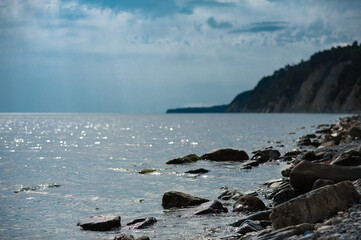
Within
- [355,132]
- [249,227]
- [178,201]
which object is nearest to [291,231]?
[249,227]

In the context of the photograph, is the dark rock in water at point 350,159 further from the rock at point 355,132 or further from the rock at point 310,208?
the rock at point 355,132

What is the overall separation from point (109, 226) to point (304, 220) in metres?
5.66

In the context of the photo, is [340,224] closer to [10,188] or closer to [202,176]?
[202,176]

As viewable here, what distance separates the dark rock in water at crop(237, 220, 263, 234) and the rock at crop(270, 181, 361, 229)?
3.31ft

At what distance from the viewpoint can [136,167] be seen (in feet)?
90.6

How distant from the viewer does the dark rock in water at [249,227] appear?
10.5m

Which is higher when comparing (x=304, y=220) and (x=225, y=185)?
(x=304, y=220)

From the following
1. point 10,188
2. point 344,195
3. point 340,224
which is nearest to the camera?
point 340,224

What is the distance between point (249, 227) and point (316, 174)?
4307mm

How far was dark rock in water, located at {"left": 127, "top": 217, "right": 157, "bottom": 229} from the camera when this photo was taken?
1203cm

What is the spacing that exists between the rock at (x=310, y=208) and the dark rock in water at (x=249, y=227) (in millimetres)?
1008

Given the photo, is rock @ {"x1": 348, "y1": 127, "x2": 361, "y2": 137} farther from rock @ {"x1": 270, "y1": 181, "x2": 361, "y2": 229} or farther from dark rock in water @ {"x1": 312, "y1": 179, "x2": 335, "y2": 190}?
rock @ {"x1": 270, "y1": 181, "x2": 361, "y2": 229}

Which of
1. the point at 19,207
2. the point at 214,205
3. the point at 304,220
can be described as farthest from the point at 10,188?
the point at 304,220

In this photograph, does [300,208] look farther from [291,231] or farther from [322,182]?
[322,182]
